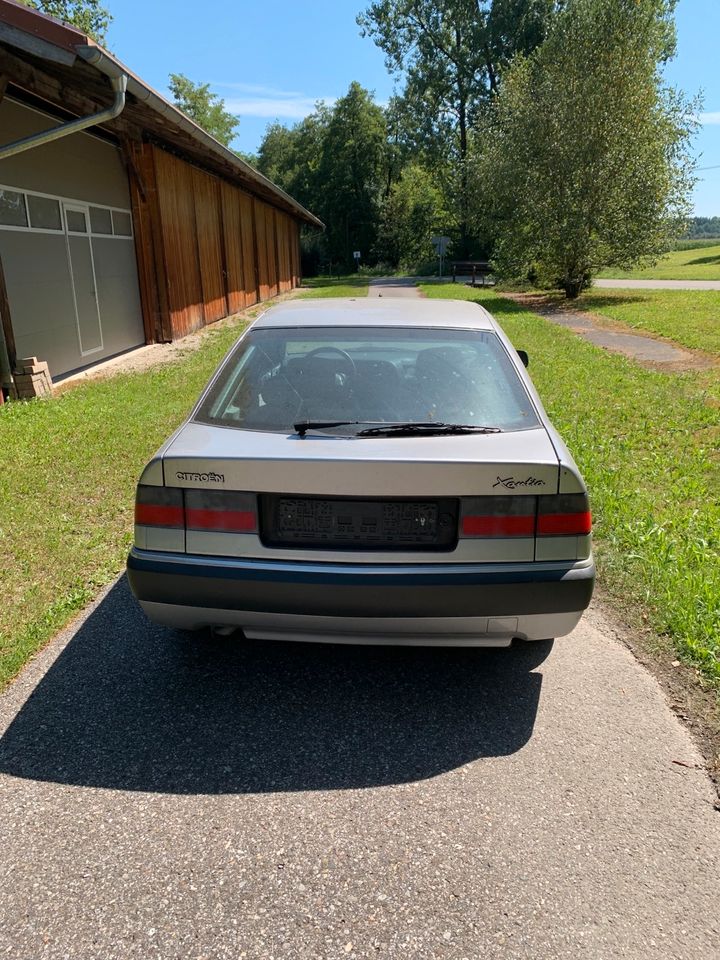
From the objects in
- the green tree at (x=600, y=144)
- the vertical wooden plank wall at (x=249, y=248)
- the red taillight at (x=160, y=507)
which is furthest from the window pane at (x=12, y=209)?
the green tree at (x=600, y=144)

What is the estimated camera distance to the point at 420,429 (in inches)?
113

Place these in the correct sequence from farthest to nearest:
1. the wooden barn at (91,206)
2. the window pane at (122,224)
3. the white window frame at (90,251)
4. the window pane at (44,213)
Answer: the window pane at (122,224), the white window frame at (90,251), the window pane at (44,213), the wooden barn at (91,206)

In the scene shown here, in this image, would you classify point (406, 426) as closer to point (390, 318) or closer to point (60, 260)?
point (390, 318)

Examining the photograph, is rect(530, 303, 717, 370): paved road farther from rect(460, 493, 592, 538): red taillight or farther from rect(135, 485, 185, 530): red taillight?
rect(135, 485, 185, 530): red taillight

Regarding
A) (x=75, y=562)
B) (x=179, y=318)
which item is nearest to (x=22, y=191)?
(x=179, y=318)

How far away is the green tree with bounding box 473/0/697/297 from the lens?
65.3 feet


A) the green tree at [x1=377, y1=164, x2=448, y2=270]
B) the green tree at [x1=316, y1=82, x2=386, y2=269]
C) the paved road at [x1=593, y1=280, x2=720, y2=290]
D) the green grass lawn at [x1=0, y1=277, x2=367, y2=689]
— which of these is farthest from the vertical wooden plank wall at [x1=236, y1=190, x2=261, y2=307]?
the green tree at [x1=316, y1=82, x2=386, y2=269]

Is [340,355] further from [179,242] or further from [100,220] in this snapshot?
[179,242]

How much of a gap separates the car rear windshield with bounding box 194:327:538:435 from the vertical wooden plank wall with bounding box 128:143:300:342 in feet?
35.2

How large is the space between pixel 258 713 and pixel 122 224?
11.9m

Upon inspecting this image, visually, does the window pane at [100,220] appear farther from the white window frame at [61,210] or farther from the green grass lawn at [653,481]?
the green grass lawn at [653,481]

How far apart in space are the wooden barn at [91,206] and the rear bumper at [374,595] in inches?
250

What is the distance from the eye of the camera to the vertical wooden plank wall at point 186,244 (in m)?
13.1

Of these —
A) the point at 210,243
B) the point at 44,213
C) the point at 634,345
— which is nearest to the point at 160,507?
the point at 44,213
